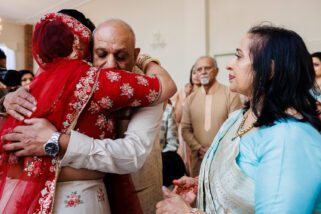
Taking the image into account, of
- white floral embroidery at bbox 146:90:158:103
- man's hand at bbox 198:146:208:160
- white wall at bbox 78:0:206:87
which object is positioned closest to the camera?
white floral embroidery at bbox 146:90:158:103

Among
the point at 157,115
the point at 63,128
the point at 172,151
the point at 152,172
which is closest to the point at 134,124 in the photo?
the point at 157,115

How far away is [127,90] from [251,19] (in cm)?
457

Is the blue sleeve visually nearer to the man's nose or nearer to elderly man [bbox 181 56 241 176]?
the man's nose

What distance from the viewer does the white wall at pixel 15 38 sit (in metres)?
8.89

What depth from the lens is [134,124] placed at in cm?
117

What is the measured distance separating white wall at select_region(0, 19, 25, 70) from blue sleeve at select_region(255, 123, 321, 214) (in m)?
9.07

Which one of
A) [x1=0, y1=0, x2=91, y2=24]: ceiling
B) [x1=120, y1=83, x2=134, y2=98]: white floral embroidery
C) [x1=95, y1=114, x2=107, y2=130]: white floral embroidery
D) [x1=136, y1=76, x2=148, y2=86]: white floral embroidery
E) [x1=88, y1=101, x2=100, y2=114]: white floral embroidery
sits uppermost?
[x1=0, y1=0, x2=91, y2=24]: ceiling

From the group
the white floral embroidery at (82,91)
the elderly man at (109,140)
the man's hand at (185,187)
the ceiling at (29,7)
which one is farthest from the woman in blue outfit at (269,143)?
the ceiling at (29,7)

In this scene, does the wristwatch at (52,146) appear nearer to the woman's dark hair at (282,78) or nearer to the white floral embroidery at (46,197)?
the white floral embroidery at (46,197)

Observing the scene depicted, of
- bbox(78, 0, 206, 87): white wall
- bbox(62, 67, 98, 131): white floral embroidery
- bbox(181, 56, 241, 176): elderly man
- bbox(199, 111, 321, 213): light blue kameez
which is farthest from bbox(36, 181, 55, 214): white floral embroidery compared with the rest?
bbox(78, 0, 206, 87): white wall

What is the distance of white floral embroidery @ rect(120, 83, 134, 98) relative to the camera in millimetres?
1053

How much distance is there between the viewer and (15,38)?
359 inches

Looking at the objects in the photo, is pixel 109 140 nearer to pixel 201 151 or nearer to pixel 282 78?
pixel 282 78

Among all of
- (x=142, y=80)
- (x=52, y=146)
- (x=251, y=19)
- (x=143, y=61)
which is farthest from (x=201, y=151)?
(x=251, y=19)
